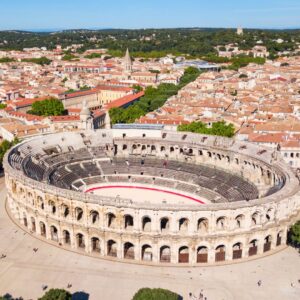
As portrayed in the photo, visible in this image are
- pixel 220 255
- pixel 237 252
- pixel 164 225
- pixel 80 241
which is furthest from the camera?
pixel 164 225

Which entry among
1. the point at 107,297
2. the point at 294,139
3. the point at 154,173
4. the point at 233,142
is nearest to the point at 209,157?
the point at 233,142

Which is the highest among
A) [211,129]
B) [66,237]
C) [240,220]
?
[211,129]

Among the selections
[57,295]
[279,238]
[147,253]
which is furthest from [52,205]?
[279,238]

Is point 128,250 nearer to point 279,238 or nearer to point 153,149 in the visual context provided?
point 279,238

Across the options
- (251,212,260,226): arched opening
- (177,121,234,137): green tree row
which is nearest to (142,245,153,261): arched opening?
(251,212,260,226): arched opening

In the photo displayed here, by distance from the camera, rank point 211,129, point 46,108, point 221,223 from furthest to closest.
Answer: point 46,108
point 211,129
point 221,223

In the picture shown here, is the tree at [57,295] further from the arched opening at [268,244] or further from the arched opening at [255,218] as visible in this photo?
the arched opening at [268,244]
